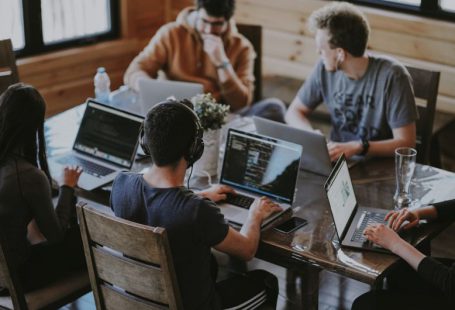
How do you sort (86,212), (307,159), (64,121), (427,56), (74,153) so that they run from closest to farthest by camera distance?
(86,212)
(307,159)
(74,153)
(64,121)
(427,56)

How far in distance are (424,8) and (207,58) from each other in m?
1.31

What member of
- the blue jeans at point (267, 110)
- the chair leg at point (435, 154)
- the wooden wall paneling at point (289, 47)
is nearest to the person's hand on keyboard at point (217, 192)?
the blue jeans at point (267, 110)

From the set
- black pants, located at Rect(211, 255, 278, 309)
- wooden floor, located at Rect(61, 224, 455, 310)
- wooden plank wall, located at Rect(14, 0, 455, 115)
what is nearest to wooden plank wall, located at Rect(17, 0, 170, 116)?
wooden plank wall, located at Rect(14, 0, 455, 115)

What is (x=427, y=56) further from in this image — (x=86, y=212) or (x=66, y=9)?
(x=86, y=212)

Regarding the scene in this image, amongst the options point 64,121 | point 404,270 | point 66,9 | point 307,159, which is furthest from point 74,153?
point 66,9

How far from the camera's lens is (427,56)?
436cm

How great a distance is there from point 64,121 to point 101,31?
1772 mm

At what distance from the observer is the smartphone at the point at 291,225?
8.29ft

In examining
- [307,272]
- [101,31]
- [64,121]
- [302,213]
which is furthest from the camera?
[101,31]

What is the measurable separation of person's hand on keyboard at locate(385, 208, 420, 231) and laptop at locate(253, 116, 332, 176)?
1.42ft

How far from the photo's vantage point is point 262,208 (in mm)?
2525

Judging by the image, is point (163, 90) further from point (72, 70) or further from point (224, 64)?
point (72, 70)

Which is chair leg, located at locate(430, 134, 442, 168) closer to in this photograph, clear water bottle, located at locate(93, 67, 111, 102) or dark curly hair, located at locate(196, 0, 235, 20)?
dark curly hair, located at locate(196, 0, 235, 20)

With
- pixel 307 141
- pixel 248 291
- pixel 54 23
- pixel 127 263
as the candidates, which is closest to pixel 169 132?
pixel 127 263
